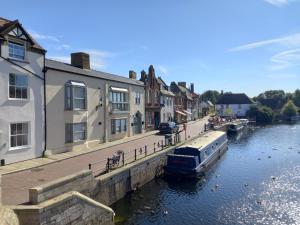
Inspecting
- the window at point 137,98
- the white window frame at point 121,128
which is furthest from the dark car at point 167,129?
the white window frame at point 121,128

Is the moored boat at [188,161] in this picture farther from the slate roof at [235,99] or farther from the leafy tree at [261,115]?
the slate roof at [235,99]

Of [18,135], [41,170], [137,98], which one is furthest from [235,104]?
[41,170]

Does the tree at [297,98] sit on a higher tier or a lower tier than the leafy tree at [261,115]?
higher

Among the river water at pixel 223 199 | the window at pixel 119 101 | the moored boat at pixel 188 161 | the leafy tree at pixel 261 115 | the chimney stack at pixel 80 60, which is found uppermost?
the chimney stack at pixel 80 60

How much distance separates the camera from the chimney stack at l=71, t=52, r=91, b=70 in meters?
35.4

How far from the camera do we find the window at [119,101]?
38938 mm

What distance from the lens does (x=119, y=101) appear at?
4081 cm

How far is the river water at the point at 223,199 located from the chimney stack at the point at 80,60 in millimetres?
15721

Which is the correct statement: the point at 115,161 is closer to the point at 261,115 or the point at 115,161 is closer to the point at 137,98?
the point at 137,98

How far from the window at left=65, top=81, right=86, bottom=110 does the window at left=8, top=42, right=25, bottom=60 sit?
232 inches

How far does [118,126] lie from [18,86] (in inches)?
685

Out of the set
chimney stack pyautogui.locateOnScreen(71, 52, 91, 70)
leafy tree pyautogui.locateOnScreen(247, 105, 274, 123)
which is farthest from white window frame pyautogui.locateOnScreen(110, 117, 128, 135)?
leafy tree pyautogui.locateOnScreen(247, 105, 274, 123)

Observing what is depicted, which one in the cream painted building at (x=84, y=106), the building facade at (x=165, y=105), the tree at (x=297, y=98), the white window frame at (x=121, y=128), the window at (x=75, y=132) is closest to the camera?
the cream painted building at (x=84, y=106)

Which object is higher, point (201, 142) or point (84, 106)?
point (84, 106)
